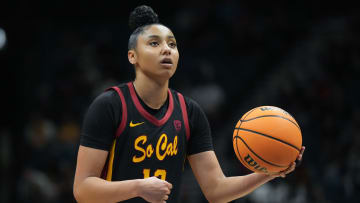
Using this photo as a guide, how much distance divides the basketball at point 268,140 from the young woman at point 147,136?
112mm

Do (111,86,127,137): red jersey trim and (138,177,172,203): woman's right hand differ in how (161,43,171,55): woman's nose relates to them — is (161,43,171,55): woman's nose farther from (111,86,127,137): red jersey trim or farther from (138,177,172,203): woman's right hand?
(138,177,172,203): woman's right hand

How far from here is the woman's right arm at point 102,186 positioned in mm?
2672

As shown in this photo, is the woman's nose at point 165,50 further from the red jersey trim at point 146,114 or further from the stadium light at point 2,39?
the stadium light at point 2,39

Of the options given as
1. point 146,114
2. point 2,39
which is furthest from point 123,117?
point 2,39

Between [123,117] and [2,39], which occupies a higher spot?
[2,39]

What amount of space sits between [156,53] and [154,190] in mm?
950

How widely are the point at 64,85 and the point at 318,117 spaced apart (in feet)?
17.2

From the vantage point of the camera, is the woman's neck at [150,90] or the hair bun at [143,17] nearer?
the woman's neck at [150,90]

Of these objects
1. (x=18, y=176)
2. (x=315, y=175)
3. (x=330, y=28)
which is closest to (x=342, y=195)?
(x=315, y=175)

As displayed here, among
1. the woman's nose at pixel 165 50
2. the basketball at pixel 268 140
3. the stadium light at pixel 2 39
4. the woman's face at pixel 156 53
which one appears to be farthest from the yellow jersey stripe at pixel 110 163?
the stadium light at pixel 2 39

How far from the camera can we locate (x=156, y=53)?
318 cm

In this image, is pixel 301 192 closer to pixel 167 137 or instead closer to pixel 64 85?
pixel 167 137

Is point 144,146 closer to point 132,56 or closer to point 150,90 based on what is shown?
point 150,90

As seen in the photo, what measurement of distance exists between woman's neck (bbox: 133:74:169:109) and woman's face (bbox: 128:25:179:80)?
5 centimetres
